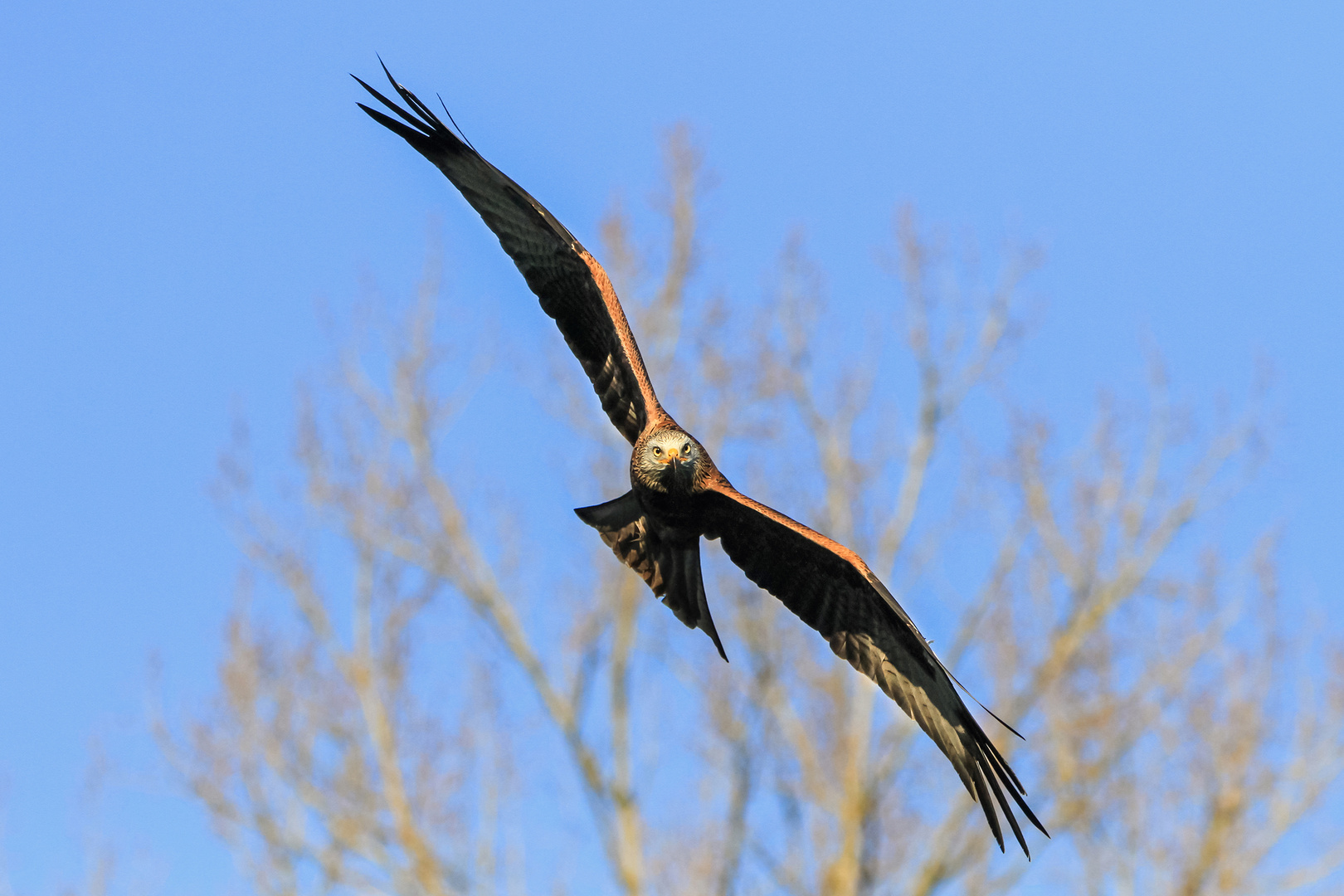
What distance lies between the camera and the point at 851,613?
18.7 ft

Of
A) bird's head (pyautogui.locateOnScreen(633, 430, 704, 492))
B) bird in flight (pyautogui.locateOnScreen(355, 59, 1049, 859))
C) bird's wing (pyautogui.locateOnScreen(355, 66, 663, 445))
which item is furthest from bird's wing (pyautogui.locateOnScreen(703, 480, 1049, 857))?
bird's wing (pyautogui.locateOnScreen(355, 66, 663, 445))

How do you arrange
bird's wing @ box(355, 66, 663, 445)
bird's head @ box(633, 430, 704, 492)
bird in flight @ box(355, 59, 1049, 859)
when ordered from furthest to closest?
bird's wing @ box(355, 66, 663, 445) → bird in flight @ box(355, 59, 1049, 859) → bird's head @ box(633, 430, 704, 492)

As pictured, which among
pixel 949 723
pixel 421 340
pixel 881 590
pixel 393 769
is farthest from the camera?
pixel 421 340

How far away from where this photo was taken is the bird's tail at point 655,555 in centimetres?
534

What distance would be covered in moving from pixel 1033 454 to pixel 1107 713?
259 centimetres

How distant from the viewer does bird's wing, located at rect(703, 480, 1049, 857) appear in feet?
16.9

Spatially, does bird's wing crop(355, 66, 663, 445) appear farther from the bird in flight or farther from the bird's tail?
the bird's tail

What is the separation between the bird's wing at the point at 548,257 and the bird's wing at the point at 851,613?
607 millimetres

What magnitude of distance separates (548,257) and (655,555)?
135cm

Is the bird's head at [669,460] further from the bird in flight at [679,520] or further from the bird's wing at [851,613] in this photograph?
the bird's wing at [851,613]

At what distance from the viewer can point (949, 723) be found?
17.9 ft

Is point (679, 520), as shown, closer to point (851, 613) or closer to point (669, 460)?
point (669, 460)

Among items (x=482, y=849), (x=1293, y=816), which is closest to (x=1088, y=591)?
(x=1293, y=816)

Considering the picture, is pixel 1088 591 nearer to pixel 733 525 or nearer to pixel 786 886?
pixel 786 886
